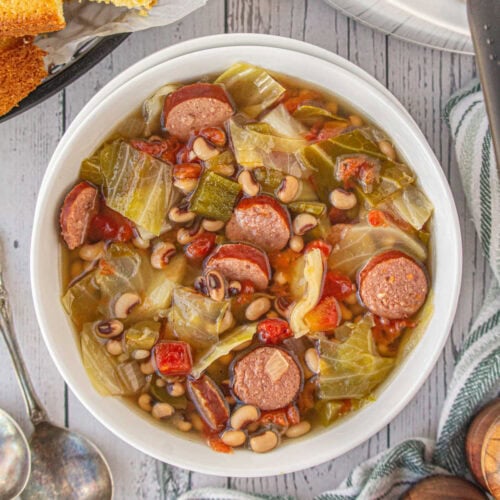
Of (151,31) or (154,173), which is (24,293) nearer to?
(154,173)

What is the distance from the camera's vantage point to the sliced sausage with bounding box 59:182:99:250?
2182 mm

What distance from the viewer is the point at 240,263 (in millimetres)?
2240

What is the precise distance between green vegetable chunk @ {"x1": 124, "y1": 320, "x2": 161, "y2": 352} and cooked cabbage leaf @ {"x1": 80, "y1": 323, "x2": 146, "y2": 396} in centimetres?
6

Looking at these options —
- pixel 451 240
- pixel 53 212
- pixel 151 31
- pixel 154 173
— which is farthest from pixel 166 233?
pixel 451 240

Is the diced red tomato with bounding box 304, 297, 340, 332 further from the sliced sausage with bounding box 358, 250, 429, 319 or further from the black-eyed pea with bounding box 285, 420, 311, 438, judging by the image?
the black-eyed pea with bounding box 285, 420, 311, 438

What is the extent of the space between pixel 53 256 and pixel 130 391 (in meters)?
0.47

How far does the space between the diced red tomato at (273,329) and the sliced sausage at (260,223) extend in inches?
8.8

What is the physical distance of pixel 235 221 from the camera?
2275mm

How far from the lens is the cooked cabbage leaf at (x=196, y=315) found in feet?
7.32

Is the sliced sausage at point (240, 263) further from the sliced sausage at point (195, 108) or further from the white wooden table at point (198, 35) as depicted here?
the white wooden table at point (198, 35)

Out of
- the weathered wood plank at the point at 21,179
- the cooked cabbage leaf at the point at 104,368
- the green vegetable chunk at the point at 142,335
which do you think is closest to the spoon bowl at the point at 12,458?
the weathered wood plank at the point at 21,179

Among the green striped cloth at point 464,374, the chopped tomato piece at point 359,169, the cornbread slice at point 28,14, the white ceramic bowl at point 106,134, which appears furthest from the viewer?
the green striped cloth at point 464,374

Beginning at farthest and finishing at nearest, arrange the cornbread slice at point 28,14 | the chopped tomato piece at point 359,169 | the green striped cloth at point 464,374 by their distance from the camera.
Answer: the green striped cloth at point 464,374 < the chopped tomato piece at point 359,169 < the cornbread slice at point 28,14

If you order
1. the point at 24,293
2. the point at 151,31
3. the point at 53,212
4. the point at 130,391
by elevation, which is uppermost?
the point at 151,31
